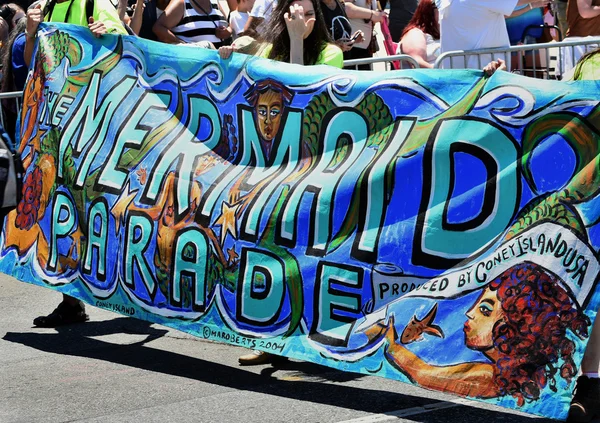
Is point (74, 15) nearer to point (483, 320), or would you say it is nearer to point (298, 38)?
point (298, 38)

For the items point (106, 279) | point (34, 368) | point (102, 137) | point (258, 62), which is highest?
point (258, 62)

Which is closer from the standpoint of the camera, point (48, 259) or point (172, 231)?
point (172, 231)

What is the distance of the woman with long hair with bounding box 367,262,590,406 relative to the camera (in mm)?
4625

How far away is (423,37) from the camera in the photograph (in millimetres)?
9109

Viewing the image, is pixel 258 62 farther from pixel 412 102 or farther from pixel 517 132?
pixel 517 132

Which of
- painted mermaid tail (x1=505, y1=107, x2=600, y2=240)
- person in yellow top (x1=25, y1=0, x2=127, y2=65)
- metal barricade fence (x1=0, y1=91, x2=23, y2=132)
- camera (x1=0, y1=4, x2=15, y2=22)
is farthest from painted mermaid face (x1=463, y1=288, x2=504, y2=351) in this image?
camera (x1=0, y1=4, x2=15, y2=22)

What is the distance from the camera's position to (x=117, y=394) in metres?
5.67

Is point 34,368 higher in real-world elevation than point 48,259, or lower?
lower

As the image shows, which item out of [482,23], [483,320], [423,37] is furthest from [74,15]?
[483,320]

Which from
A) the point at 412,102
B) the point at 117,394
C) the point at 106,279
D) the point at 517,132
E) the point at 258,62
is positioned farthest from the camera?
the point at 106,279

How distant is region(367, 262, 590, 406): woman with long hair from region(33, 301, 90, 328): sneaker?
124 inches

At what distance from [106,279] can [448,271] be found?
2396 mm

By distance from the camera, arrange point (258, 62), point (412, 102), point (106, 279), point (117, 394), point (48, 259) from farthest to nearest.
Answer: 1. point (48, 259)
2. point (106, 279)
3. point (258, 62)
4. point (117, 394)
5. point (412, 102)

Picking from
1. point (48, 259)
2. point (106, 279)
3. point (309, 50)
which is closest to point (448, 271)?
point (309, 50)
